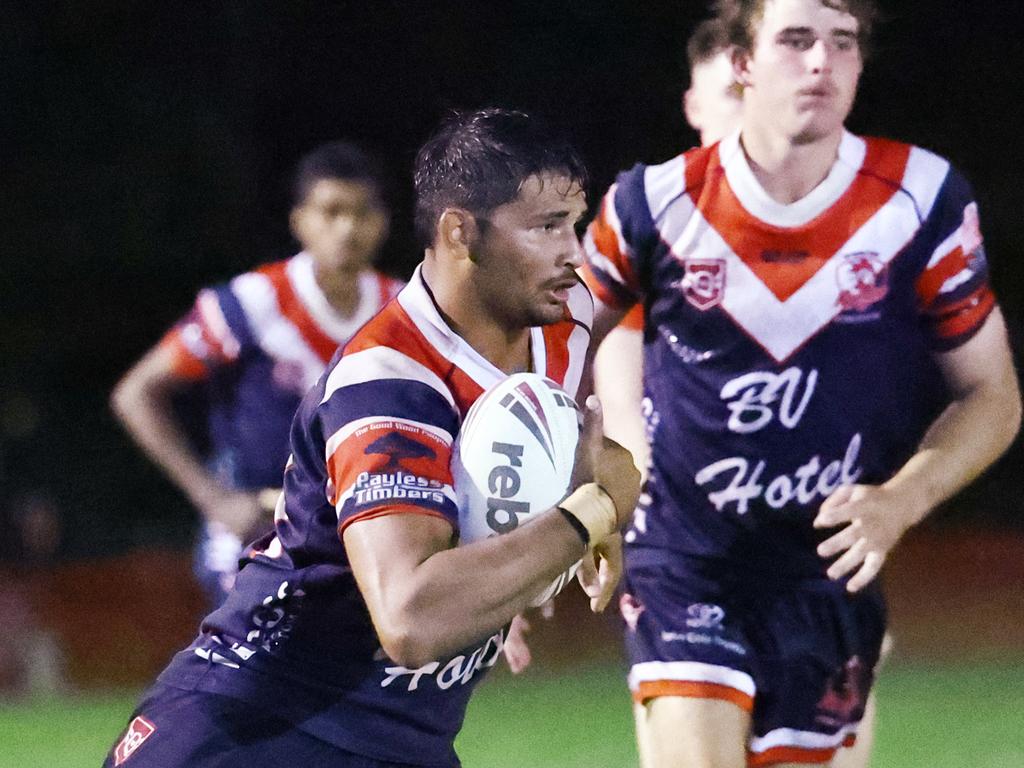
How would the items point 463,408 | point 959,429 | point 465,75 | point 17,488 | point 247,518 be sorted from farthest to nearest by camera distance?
point 465,75, point 17,488, point 247,518, point 959,429, point 463,408

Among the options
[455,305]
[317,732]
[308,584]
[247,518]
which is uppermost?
[247,518]

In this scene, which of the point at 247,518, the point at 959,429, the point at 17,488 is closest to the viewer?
the point at 959,429

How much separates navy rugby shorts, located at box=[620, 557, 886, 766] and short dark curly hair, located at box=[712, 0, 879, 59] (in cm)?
115

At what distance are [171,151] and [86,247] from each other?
117 centimetres

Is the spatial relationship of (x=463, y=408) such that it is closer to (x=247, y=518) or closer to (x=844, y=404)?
(x=844, y=404)

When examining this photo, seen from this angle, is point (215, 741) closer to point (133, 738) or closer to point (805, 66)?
point (133, 738)

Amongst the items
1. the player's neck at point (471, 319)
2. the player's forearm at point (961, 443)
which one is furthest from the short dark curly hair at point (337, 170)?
the player's neck at point (471, 319)

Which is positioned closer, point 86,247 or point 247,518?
point 247,518

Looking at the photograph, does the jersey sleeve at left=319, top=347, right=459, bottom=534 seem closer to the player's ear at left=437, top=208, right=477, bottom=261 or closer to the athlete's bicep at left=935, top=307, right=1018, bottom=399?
the player's ear at left=437, top=208, right=477, bottom=261

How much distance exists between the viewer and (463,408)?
2674 mm

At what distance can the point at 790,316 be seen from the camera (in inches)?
143

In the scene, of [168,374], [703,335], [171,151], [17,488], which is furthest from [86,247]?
[703,335]

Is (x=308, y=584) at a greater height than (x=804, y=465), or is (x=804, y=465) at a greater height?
(x=804, y=465)

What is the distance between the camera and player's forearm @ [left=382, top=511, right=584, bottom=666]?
2396mm
